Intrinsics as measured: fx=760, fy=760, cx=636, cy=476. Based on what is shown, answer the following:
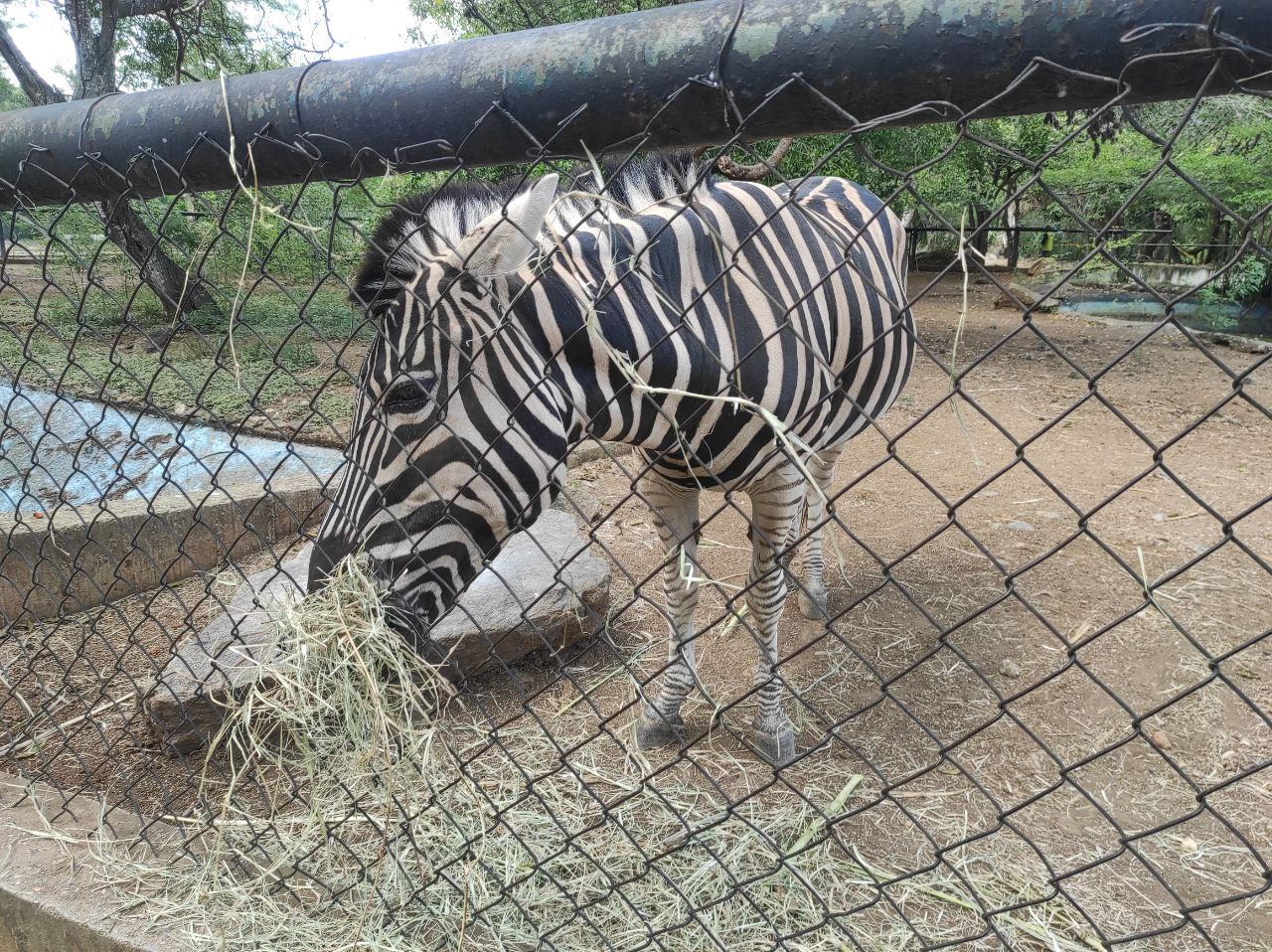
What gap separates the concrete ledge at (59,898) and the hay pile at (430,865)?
0.06 m

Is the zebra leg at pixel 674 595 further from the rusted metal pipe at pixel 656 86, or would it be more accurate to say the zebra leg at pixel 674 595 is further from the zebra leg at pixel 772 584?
the rusted metal pipe at pixel 656 86

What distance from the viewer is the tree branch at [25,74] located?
29.0ft

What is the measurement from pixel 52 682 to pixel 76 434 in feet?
11.1

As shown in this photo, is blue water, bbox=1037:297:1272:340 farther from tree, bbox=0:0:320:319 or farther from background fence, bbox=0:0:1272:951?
tree, bbox=0:0:320:319

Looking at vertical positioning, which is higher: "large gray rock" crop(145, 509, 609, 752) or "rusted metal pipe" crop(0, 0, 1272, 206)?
"rusted metal pipe" crop(0, 0, 1272, 206)

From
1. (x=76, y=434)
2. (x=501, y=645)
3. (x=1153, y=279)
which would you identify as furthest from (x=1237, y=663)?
(x=1153, y=279)

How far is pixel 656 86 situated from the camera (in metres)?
1.14

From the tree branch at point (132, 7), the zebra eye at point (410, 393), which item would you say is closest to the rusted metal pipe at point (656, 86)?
the zebra eye at point (410, 393)

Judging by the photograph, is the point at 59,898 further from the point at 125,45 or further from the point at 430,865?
the point at 125,45

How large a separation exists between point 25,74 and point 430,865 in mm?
11343

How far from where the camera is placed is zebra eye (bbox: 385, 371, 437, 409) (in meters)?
1.75

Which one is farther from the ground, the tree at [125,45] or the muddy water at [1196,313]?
the tree at [125,45]

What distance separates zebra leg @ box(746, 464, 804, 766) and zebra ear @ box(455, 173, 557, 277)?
4.37 ft

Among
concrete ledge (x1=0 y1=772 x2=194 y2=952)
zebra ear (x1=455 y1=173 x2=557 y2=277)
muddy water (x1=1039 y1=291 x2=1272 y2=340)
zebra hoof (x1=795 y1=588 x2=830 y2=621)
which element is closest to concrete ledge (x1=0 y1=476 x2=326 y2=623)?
concrete ledge (x1=0 y1=772 x2=194 y2=952)
